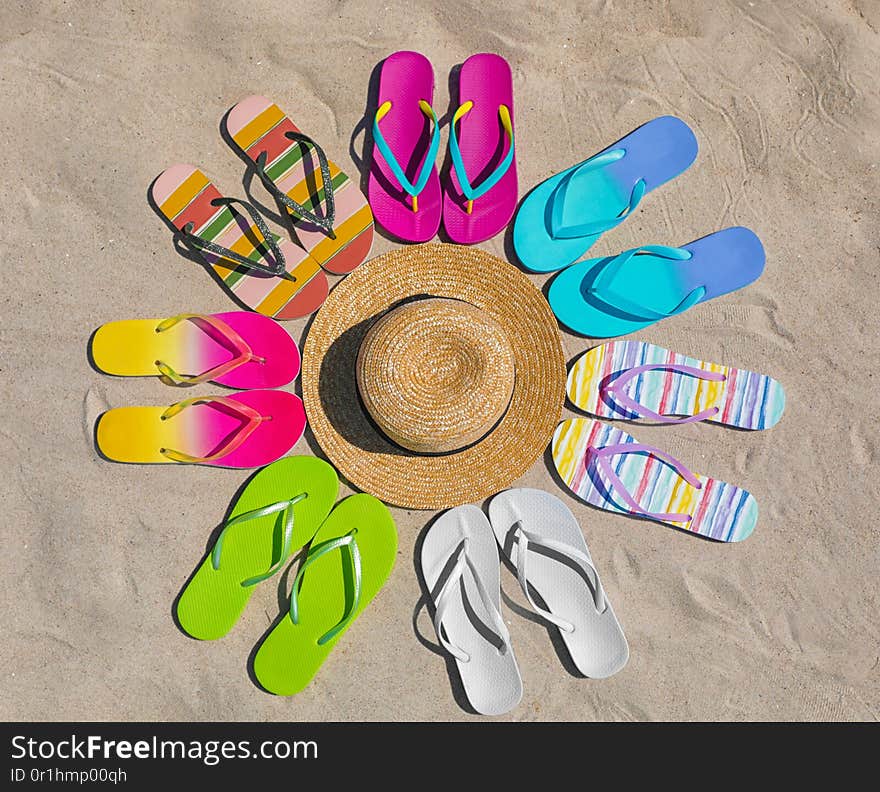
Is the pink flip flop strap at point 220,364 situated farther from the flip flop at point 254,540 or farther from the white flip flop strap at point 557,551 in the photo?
the white flip flop strap at point 557,551

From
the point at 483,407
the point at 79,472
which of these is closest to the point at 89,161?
the point at 79,472

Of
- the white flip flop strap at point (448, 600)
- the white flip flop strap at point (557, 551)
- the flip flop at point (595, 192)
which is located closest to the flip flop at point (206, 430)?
the white flip flop strap at point (448, 600)

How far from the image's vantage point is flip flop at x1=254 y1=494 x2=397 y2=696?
77.4 inches

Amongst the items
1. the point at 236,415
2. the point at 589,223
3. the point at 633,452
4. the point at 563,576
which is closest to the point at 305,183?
the point at 236,415

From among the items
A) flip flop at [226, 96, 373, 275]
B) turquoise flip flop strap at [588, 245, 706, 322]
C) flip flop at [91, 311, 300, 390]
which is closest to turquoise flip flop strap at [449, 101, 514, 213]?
flip flop at [226, 96, 373, 275]

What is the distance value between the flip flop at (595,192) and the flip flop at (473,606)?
28.8 inches

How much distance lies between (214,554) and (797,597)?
5.26 feet

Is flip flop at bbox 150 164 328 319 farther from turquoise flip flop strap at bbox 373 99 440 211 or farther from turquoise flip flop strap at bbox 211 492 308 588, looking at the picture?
turquoise flip flop strap at bbox 211 492 308 588

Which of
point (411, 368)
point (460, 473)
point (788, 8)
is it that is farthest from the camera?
point (788, 8)

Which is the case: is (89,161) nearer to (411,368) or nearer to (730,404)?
(411,368)

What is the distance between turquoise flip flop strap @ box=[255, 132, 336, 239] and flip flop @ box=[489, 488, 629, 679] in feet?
2.84

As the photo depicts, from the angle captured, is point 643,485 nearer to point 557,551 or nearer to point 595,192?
point 557,551

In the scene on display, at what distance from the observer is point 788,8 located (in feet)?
6.84

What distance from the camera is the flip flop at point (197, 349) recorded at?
1953 mm
